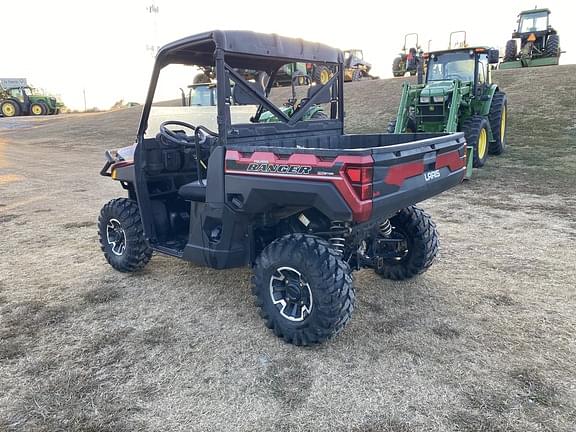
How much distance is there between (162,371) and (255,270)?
0.90m

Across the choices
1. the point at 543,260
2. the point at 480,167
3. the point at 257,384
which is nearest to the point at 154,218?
the point at 257,384

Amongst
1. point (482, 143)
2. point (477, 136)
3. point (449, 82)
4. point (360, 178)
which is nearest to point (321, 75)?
point (360, 178)

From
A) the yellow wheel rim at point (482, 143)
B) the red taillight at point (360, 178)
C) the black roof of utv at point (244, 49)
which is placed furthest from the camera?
the yellow wheel rim at point (482, 143)

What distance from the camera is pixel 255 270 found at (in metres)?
3.29

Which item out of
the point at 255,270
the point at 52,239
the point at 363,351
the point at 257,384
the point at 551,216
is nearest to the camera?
the point at 257,384

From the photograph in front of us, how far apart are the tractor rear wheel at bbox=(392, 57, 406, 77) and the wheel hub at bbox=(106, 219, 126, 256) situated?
23.2 metres

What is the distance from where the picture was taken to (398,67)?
25219 millimetres

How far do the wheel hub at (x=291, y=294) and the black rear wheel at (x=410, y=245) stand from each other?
3.27 ft

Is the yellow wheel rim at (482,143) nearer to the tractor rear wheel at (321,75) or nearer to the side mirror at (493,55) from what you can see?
the side mirror at (493,55)

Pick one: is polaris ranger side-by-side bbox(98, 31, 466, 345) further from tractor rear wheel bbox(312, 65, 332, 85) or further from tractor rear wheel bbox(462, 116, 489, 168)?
tractor rear wheel bbox(462, 116, 489, 168)

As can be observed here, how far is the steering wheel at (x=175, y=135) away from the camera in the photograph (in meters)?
3.66

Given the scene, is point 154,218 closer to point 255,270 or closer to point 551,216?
point 255,270

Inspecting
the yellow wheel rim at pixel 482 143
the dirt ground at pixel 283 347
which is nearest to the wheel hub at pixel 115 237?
the dirt ground at pixel 283 347

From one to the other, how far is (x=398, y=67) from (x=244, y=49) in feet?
78.7
